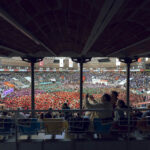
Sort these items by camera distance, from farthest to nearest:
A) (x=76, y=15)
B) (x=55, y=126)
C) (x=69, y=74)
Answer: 1. (x=69, y=74)
2. (x=55, y=126)
3. (x=76, y=15)

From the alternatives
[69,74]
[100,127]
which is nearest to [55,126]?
[100,127]

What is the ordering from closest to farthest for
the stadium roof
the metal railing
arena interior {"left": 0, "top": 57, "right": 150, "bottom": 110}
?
the stadium roof < the metal railing < arena interior {"left": 0, "top": 57, "right": 150, "bottom": 110}

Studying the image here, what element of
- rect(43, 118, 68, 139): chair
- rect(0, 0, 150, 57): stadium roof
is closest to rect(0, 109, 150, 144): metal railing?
rect(43, 118, 68, 139): chair

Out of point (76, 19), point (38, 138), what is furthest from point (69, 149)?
point (76, 19)

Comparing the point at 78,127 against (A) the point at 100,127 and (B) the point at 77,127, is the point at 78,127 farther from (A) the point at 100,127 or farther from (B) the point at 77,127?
(A) the point at 100,127

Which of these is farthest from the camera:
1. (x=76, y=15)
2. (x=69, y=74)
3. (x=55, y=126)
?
(x=69, y=74)

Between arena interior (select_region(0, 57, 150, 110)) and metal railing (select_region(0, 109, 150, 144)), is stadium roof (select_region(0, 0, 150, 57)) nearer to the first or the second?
metal railing (select_region(0, 109, 150, 144))

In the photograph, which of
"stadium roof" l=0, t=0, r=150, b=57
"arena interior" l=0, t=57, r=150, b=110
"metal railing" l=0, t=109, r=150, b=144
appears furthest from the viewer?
"arena interior" l=0, t=57, r=150, b=110

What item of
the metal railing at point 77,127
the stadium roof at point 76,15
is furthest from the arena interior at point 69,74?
the stadium roof at point 76,15

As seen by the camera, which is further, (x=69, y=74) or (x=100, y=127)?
(x=69, y=74)

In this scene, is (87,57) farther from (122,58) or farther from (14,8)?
(14,8)

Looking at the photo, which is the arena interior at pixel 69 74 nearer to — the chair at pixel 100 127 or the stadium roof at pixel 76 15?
the chair at pixel 100 127

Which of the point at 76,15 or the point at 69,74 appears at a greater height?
the point at 76,15

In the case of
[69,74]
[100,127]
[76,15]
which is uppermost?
[76,15]
